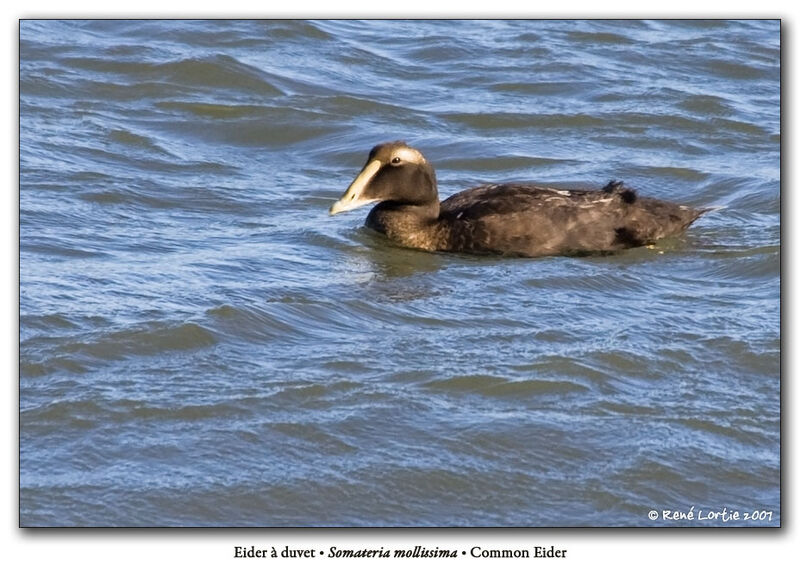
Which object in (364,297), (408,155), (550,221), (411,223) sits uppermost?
(408,155)

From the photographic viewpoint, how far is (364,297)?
8.94 meters

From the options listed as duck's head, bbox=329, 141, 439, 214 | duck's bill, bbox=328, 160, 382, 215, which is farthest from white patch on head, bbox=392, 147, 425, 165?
duck's bill, bbox=328, 160, 382, 215

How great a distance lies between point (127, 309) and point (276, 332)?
81 cm

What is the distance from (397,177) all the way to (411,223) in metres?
0.35

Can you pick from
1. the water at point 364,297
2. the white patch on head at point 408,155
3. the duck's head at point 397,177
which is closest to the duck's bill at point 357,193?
the duck's head at point 397,177

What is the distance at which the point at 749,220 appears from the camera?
1100 cm

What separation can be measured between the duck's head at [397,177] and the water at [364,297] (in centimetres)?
33

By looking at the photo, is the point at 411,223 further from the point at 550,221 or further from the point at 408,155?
the point at 550,221

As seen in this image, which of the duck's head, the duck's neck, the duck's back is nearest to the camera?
the duck's back

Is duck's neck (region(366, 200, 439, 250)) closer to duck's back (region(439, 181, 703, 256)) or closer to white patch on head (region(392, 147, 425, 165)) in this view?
duck's back (region(439, 181, 703, 256))

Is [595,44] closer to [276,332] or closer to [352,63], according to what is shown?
[352,63]

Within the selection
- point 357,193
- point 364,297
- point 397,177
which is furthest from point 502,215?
point 364,297

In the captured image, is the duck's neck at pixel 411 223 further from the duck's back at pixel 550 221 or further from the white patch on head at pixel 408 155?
the white patch on head at pixel 408 155

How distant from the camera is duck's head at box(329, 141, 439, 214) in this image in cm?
1038
